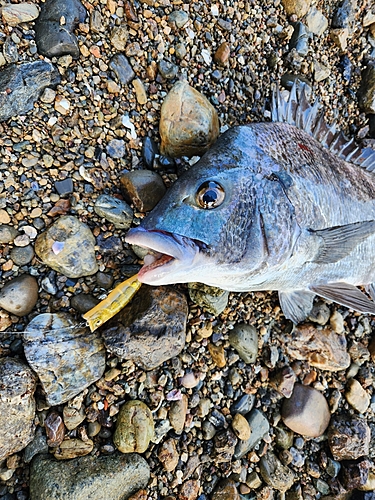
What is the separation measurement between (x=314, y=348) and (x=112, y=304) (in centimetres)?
175

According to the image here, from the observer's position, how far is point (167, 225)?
2.02 m

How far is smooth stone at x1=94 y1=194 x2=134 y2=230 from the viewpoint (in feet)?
→ 8.29

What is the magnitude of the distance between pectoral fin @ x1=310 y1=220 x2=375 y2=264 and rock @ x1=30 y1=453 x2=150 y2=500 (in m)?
1.86

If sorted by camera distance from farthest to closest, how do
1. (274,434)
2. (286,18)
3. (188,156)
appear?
1. (286,18)
2. (274,434)
3. (188,156)

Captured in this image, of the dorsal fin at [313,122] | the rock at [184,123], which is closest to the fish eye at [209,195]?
the rock at [184,123]

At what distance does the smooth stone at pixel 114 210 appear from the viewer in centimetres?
253

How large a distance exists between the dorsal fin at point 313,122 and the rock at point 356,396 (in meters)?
1.84

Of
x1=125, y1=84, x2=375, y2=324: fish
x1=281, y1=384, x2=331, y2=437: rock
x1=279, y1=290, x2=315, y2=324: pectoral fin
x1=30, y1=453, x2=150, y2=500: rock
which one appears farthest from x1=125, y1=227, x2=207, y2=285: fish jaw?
x1=281, y1=384, x2=331, y2=437: rock

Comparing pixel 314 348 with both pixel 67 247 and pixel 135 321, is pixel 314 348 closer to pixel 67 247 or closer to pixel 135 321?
pixel 135 321

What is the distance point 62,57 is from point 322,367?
10.1 feet

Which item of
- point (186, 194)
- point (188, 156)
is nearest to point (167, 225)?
point (186, 194)

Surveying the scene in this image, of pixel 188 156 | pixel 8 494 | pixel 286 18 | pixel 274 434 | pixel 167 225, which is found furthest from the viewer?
pixel 286 18

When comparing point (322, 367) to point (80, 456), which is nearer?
point (80, 456)

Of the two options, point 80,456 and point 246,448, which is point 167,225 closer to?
point 80,456
